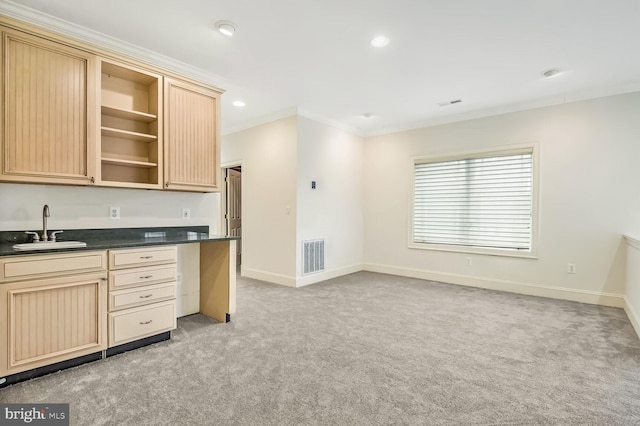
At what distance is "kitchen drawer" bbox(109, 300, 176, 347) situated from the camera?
2469 mm

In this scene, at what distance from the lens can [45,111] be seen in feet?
7.98

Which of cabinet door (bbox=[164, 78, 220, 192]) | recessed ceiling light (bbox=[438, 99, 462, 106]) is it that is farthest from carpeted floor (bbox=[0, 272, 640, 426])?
recessed ceiling light (bbox=[438, 99, 462, 106])

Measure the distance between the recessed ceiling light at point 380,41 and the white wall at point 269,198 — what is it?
79.9 inches

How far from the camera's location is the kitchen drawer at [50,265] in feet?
6.64

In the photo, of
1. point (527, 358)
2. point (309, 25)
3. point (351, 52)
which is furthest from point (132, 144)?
point (527, 358)

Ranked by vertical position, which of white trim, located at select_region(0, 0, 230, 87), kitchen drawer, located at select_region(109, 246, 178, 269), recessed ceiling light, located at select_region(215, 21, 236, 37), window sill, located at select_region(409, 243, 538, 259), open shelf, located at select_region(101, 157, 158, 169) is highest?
recessed ceiling light, located at select_region(215, 21, 236, 37)

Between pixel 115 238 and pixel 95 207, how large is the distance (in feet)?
1.07

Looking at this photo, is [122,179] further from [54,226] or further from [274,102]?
[274,102]

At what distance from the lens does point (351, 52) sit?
3123mm

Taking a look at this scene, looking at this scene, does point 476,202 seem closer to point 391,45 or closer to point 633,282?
point 633,282

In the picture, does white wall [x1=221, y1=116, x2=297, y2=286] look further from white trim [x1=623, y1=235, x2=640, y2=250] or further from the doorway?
white trim [x1=623, y1=235, x2=640, y2=250]

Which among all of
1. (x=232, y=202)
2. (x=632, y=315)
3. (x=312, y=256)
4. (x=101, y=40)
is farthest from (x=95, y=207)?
(x=632, y=315)

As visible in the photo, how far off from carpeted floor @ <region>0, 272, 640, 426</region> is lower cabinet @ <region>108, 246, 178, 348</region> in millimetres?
185

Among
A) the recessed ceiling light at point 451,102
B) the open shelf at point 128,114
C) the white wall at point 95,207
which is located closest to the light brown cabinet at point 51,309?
the white wall at point 95,207
